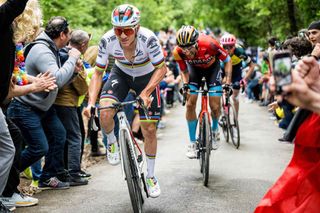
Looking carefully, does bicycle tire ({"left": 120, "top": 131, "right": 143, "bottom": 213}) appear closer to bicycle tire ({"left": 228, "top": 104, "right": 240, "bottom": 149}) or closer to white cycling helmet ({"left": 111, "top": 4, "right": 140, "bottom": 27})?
white cycling helmet ({"left": 111, "top": 4, "right": 140, "bottom": 27})

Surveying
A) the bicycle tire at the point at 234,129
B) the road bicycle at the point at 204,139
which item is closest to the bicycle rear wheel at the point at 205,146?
the road bicycle at the point at 204,139

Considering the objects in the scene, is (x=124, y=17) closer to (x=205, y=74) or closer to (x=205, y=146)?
(x=205, y=146)

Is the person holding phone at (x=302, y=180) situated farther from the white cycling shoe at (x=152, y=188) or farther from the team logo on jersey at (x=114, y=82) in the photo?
the team logo on jersey at (x=114, y=82)

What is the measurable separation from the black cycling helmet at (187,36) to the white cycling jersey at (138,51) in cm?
145

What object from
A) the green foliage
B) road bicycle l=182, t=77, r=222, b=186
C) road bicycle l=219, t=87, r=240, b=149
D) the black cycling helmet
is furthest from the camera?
the green foliage

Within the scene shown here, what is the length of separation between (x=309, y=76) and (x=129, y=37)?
327 centimetres

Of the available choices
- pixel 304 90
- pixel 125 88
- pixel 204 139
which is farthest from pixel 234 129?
pixel 304 90

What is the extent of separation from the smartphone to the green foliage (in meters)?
8.71

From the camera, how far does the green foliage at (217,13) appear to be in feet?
43.4

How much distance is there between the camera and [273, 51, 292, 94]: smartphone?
290 centimetres

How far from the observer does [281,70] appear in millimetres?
A: 2949

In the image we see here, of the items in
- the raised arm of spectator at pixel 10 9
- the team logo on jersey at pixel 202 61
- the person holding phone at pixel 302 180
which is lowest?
the person holding phone at pixel 302 180

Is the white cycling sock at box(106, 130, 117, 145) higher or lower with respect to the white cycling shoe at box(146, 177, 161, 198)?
higher

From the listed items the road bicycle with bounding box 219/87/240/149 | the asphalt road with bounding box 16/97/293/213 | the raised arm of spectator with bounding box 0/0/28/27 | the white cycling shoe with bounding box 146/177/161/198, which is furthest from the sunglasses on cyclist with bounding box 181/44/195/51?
the raised arm of spectator with bounding box 0/0/28/27
